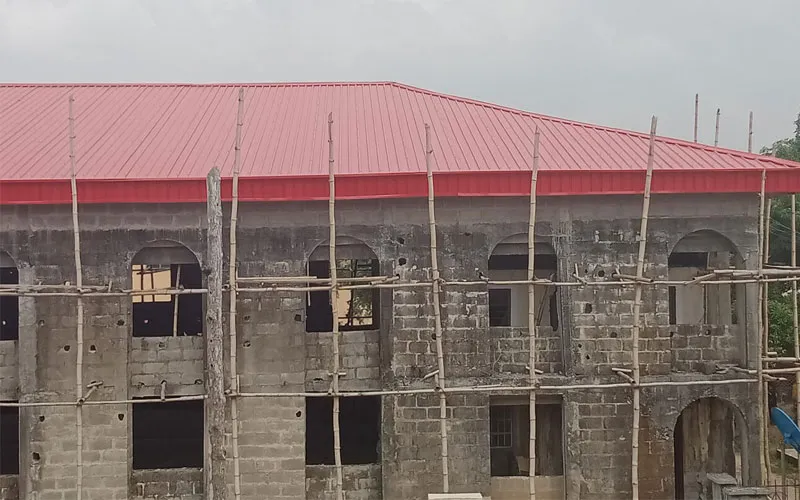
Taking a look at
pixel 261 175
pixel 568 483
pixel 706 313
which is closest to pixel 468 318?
pixel 568 483

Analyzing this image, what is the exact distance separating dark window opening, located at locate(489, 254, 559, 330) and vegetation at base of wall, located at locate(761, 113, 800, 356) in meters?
5.23

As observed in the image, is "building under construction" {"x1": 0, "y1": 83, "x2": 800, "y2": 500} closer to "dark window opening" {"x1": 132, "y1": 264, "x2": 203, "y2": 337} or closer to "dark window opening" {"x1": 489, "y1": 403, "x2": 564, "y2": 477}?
"dark window opening" {"x1": 489, "y1": 403, "x2": 564, "y2": 477}

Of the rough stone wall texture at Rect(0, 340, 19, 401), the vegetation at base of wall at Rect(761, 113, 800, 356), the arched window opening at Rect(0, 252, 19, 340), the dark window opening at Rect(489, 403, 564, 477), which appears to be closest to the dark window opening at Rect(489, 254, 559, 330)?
the dark window opening at Rect(489, 403, 564, 477)

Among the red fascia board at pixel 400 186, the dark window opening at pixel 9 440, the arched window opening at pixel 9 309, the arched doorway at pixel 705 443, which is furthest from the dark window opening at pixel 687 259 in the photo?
the dark window opening at pixel 9 440

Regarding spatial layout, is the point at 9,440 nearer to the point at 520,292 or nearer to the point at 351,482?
the point at 351,482

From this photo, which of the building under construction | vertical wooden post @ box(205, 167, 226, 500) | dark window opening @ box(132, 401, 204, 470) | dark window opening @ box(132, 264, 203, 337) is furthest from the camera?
dark window opening @ box(132, 264, 203, 337)

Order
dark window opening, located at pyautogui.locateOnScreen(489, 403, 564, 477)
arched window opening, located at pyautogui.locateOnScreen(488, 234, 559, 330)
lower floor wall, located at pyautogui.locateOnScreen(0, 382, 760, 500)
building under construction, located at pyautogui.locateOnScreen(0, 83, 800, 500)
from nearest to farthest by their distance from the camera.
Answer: building under construction, located at pyautogui.locateOnScreen(0, 83, 800, 500)
lower floor wall, located at pyautogui.locateOnScreen(0, 382, 760, 500)
dark window opening, located at pyautogui.locateOnScreen(489, 403, 564, 477)
arched window opening, located at pyautogui.locateOnScreen(488, 234, 559, 330)

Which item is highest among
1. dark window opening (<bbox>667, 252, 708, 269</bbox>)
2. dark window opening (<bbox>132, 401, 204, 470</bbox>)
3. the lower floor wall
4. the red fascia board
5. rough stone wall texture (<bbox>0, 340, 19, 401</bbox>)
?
the red fascia board

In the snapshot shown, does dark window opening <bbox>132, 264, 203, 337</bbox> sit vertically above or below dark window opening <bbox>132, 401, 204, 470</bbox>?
above

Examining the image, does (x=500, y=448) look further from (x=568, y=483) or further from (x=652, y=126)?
(x=652, y=126)

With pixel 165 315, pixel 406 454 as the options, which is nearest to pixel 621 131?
pixel 406 454

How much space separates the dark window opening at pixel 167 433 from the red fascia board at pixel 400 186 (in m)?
6.00

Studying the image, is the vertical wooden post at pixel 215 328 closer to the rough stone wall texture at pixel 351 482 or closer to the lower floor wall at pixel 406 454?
the lower floor wall at pixel 406 454

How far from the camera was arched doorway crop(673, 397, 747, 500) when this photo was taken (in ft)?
40.4
